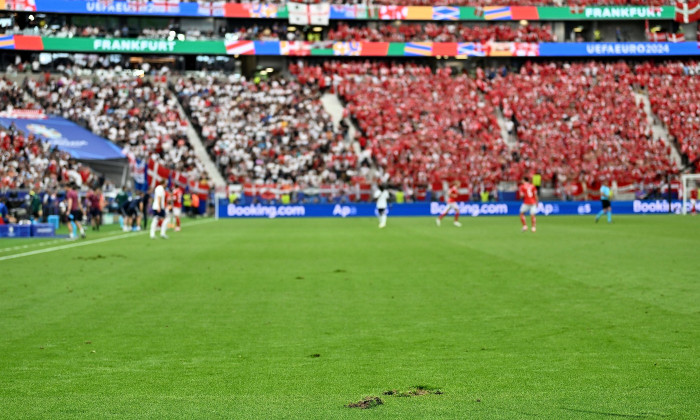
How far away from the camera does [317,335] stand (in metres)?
8.93

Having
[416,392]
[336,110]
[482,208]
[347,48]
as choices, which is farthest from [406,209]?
[416,392]

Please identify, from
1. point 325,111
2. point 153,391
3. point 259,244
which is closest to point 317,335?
point 153,391

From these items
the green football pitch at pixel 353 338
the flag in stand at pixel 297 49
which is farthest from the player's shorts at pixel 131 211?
the flag in stand at pixel 297 49

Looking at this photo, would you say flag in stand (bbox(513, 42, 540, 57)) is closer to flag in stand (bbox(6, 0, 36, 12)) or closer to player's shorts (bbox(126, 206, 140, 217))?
flag in stand (bbox(6, 0, 36, 12))

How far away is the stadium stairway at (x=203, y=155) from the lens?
2103 inches

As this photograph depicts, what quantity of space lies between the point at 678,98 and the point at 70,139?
42299 millimetres

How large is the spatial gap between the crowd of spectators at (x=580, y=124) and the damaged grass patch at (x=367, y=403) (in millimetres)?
47758

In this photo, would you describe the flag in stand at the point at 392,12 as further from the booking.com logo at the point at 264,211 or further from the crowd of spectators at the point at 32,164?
the crowd of spectators at the point at 32,164

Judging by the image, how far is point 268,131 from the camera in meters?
55.7

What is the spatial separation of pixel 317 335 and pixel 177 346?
1.50m

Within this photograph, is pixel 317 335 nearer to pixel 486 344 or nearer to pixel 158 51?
pixel 486 344

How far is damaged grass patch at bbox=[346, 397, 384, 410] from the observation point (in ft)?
19.1

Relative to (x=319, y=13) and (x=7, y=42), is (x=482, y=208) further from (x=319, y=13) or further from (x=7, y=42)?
(x=7, y=42)

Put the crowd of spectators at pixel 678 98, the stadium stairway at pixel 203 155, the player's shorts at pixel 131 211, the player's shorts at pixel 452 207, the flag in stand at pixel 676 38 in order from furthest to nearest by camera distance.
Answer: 1. the flag in stand at pixel 676 38
2. the crowd of spectators at pixel 678 98
3. the stadium stairway at pixel 203 155
4. the player's shorts at pixel 452 207
5. the player's shorts at pixel 131 211
